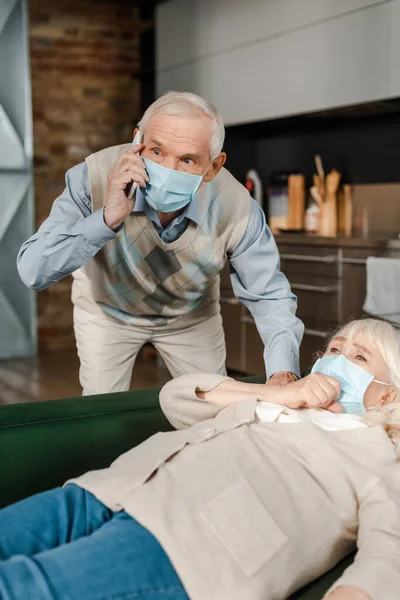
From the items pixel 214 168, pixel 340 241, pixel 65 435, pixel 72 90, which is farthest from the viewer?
pixel 72 90

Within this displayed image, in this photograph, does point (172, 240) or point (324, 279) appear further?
point (324, 279)

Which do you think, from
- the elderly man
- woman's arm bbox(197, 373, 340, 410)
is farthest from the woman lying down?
the elderly man

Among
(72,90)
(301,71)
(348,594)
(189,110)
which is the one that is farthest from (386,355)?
(72,90)

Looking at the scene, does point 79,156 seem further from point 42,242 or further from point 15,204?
point 42,242

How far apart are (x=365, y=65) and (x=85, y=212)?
233 cm

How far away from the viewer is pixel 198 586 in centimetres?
120

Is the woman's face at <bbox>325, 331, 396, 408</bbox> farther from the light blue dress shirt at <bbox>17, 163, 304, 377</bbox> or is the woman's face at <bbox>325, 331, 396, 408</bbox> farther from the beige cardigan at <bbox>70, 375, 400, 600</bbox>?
the light blue dress shirt at <bbox>17, 163, 304, 377</bbox>

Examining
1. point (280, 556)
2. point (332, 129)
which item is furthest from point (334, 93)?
point (280, 556)

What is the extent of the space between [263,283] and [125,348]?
0.44m

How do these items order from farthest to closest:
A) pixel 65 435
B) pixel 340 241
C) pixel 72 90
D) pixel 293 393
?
1. pixel 72 90
2. pixel 340 241
3. pixel 65 435
4. pixel 293 393

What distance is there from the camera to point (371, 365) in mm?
1640

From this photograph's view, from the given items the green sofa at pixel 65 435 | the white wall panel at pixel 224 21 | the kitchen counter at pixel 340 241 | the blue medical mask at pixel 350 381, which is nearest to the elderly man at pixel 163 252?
the blue medical mask at pixel 350 381

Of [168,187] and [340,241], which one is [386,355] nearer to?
[168,187]

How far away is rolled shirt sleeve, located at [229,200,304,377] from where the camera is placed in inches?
80.0
